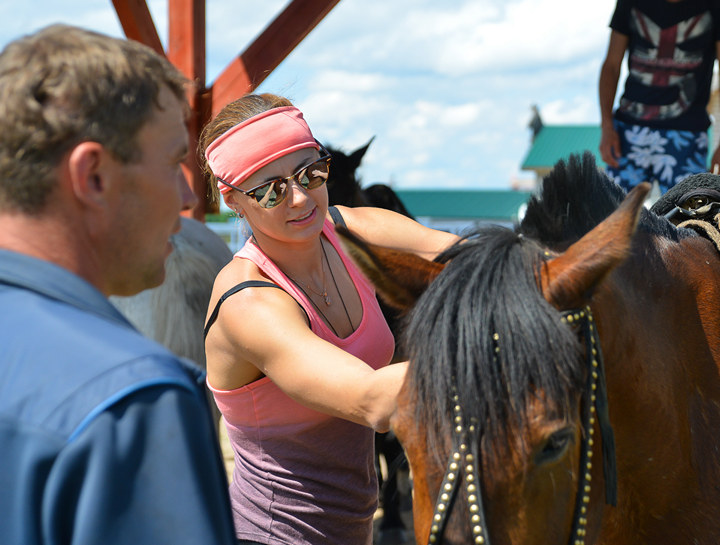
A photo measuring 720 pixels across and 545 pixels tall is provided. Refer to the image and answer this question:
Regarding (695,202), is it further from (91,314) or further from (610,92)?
(91,314)

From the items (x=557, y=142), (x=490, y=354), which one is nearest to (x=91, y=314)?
(x=490, y=354)

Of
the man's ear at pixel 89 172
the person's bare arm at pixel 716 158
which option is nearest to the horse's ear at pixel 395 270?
the man's ear at pixel 89 172

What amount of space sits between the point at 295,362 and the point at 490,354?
1.51 ft

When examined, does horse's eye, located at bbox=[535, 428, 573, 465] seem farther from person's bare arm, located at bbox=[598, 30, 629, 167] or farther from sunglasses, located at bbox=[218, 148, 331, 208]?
person's bare arm, located at bbox=[598, 30, 629, 167]

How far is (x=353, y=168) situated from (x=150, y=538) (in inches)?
152

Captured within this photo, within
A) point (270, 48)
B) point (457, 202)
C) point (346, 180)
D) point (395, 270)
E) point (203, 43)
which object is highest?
point (395, 270)

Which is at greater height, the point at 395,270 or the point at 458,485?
the point at 395,270

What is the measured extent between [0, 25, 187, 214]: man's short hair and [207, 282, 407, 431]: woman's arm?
79cm

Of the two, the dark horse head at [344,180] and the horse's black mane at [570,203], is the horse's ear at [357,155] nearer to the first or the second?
the dark horse head at [344,180]

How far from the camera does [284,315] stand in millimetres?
1737

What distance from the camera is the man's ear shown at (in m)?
0.88

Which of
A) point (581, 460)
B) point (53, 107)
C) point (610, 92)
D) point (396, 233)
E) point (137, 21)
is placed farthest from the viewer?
point (137, 21)

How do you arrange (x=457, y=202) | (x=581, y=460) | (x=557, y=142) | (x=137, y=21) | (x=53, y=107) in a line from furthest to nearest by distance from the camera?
(x=557, y=142), (x=457, y=202), (x=137, y=21), (x=581, y=460), (x=53, y=107)

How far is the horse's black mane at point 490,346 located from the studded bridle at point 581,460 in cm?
3
